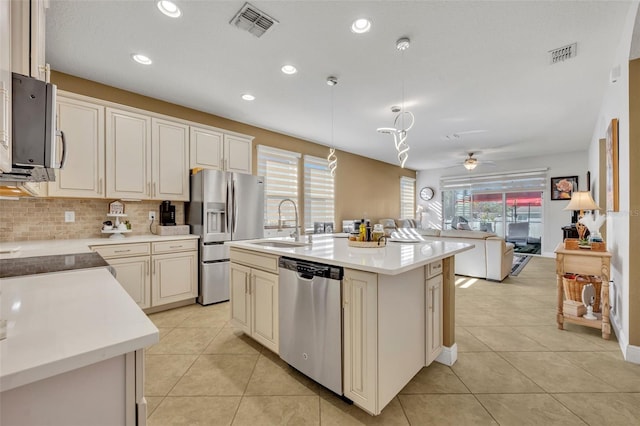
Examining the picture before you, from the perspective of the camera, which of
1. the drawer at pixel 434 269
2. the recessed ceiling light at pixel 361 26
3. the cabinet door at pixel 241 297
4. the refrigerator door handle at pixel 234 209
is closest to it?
the drawer at pixel 434 269

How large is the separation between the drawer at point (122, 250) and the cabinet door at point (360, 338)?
2567 mm

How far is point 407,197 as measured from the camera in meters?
9.07

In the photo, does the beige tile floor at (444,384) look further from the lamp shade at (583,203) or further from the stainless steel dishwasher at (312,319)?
the lamp shade at (583,203)

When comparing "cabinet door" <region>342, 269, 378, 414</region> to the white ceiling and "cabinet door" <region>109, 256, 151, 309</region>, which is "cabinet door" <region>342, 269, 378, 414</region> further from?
"cabinet door" <region>109, 256, 151, 309</region>

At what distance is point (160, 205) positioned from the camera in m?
3.64

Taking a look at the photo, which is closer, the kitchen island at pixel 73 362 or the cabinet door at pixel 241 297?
the kitchen island at pixel 73 362

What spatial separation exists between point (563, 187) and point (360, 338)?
8.00 m

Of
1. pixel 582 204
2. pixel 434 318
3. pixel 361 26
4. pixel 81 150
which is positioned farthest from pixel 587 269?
pixel 81 150

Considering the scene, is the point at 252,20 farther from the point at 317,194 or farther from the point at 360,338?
the point at 317,194

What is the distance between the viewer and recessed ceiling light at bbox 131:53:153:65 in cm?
263

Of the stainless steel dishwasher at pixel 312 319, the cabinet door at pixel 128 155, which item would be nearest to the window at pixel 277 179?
the cabinet door at pixel 128 155

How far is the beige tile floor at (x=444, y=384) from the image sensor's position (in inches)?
62.2

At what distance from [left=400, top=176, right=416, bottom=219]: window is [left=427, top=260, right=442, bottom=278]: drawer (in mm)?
6785

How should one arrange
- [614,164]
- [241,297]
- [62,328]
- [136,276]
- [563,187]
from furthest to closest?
[563,187], [136,276], [614,164], [241,297], [62,328]
